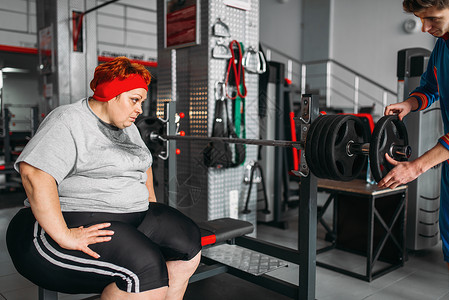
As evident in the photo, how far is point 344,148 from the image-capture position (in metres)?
1.68

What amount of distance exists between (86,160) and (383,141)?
3.82ft

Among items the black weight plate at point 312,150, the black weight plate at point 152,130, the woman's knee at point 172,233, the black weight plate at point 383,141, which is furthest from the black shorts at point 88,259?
the black weight plate at point 152,130

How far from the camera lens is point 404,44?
27.9 feet

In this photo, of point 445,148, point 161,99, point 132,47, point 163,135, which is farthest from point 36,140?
point 132,47

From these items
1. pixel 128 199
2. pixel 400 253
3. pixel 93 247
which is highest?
pixel 128 199

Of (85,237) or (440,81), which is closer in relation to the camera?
(85,237)

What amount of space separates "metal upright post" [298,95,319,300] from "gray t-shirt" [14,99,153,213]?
74cm

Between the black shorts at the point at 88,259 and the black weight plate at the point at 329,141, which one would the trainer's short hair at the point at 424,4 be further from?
the black shorts at the point at 88,259

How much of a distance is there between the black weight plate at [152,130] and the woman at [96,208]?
80cm

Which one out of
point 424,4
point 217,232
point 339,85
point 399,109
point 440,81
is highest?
point 339,85

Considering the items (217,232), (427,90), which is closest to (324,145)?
(427,90)

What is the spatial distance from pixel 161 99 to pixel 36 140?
2256 mm

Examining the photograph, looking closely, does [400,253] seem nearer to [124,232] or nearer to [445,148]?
[445,148]

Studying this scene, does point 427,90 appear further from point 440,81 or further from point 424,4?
point 424,4
